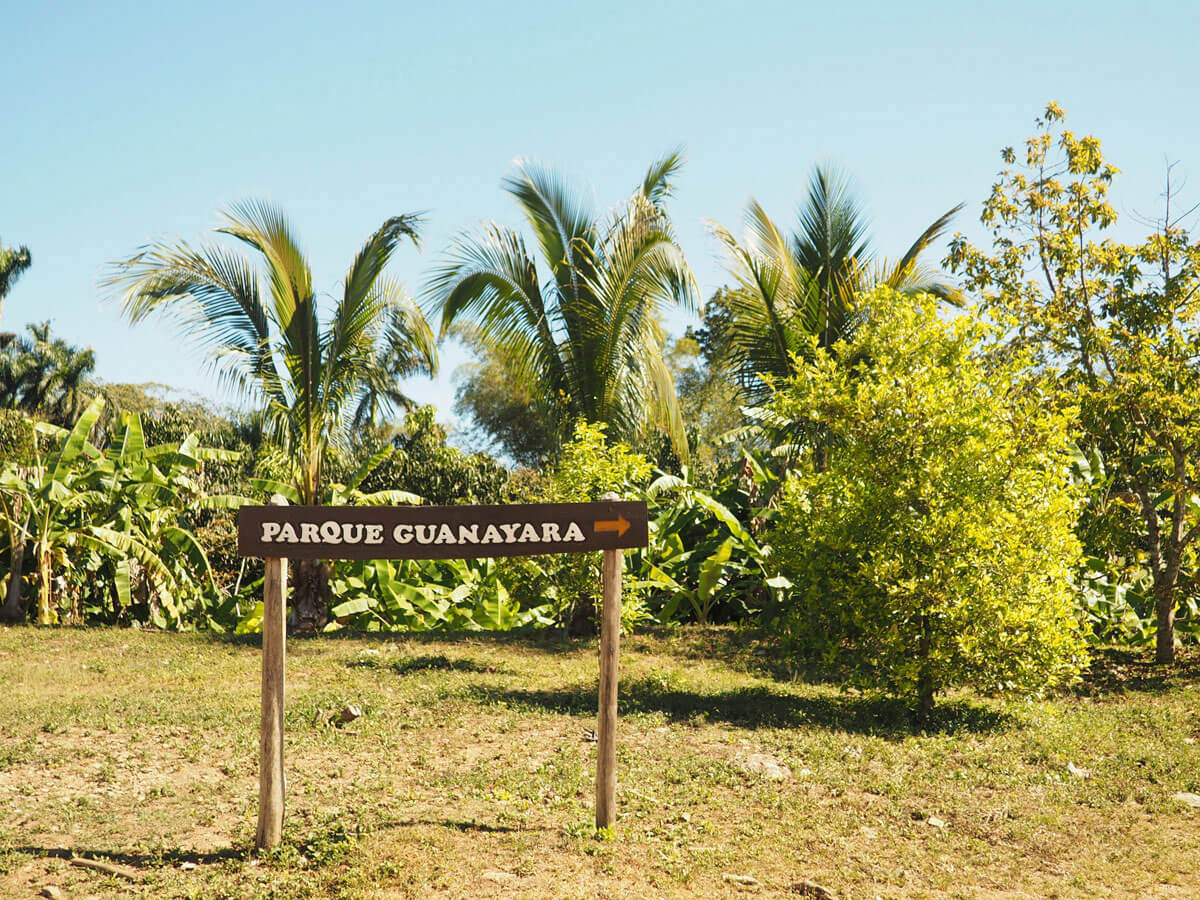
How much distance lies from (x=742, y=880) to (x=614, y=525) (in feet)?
6.04

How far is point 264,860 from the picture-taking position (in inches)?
183

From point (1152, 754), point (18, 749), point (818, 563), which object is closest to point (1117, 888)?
point (1152, 754)

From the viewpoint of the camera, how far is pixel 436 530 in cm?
493

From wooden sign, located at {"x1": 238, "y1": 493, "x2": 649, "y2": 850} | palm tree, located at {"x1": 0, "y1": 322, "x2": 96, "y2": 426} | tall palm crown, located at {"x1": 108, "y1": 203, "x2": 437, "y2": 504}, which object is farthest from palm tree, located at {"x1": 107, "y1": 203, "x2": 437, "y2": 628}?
palm tree, located at {"x1": 0, "y1": 322, "x2": 96, "y2": 426}

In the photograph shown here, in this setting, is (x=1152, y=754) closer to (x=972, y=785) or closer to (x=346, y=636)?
(x=972, y=785)

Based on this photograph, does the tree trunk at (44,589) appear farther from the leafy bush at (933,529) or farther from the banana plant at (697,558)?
the leafy bush at (933,529)

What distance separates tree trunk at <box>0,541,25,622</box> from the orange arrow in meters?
8.94

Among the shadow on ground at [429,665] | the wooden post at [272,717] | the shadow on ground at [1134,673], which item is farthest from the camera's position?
the shadow on ground at [1134,673]

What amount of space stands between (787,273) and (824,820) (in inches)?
313

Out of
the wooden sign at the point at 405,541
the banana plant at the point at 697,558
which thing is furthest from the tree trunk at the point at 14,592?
the wooden sign at the point at 405,541

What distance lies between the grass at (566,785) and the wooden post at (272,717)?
174mm

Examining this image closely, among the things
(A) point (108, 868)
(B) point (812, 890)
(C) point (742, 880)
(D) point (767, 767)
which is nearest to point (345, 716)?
(A) point (108, 868)

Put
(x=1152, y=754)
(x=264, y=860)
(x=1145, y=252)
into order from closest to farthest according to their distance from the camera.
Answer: (x=264, y=860) < (x=1152, y=754) < (x=1145, y=252)

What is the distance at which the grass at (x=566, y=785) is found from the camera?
15.2 ft
